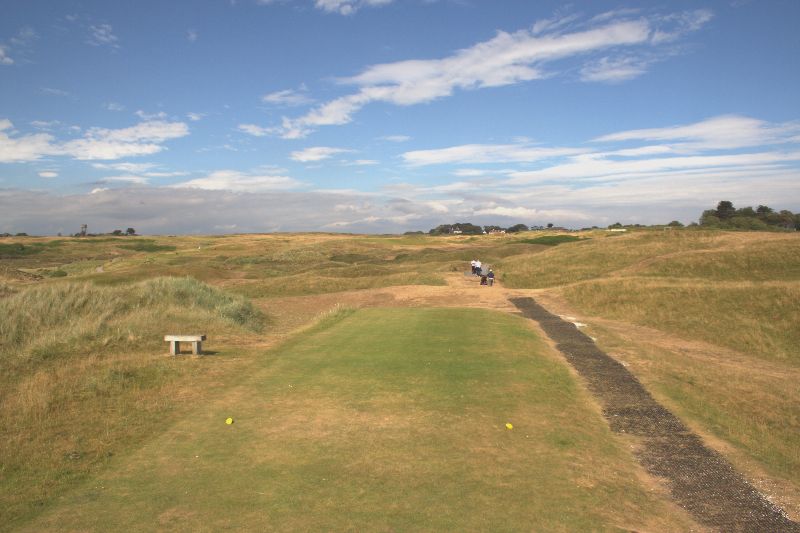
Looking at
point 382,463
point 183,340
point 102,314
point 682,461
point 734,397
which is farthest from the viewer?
point 102,314

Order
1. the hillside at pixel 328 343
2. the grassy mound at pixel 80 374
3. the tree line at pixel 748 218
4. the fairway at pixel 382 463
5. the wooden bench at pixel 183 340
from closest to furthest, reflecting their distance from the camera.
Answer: the fairway at pixel 382 463 → the grassy mound at pixel 80 374 → the hillside at pixel 328 343 → the wooden bench at pixel 183 340 → the tree line at pixel 748 218

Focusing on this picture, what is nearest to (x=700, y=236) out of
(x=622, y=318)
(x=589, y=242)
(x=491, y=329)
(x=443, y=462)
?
(x=589, y=242)

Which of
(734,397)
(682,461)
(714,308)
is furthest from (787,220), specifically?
(682,461)

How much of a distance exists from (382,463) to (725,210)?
322 feet

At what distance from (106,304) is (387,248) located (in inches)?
2810

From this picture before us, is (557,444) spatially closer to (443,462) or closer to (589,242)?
(443,462)

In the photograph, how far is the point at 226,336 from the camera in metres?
21.0

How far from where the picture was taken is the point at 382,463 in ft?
28.0

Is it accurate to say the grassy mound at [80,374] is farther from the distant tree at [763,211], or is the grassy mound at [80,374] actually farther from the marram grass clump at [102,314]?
the distant tree at [763,211]

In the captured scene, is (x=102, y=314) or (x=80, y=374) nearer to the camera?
(x=80, y=374)

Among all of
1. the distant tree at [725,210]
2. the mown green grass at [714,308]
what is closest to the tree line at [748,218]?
the distant tree at [725,210]

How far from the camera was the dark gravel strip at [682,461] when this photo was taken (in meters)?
7.29

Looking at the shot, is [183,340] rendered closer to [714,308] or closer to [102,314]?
[102,314]

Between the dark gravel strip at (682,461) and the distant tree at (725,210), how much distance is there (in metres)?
84.6
